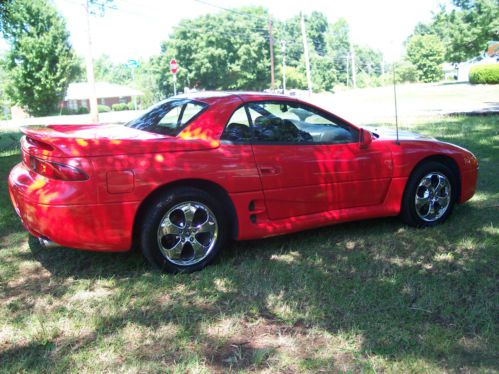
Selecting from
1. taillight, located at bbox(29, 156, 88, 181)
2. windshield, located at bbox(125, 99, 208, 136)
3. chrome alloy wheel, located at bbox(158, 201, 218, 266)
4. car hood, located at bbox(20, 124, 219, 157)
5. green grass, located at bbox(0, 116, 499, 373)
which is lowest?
green grass, located at bbox(0, 116, 499, 373)

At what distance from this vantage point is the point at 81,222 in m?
3.59

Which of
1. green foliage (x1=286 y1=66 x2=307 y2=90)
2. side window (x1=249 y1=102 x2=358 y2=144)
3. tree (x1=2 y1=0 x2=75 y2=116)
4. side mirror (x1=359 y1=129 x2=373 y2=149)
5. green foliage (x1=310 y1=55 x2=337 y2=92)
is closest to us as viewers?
side window (x1=249 y1=102 x2=358 y2=144)

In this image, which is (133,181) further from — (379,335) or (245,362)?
(379,335)

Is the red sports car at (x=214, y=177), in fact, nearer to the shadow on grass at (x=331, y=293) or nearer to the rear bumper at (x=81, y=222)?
the rear bumper at (x=81, y=222)

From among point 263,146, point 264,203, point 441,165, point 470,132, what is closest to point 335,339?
point 264,203

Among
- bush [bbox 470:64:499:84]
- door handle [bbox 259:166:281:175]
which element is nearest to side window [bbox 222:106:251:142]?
door handle [bbox 259:166:281:175]

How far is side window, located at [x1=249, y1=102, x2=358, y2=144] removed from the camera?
4332 millimetres

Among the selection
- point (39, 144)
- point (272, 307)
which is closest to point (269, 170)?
point (272, 307)

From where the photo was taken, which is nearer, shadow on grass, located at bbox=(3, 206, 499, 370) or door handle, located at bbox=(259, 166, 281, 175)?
shadow on grass, located at bbox=(3, 206, 499, 370)

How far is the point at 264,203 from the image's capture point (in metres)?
4.16

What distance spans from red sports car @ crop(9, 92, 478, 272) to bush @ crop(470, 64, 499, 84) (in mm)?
37655

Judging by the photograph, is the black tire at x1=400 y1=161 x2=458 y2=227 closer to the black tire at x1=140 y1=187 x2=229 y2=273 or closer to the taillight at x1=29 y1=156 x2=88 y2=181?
the black tire at x1=140 y1=187 x2=229 y2=273

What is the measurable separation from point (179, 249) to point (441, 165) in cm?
274

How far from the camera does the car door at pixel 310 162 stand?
4.20 m
